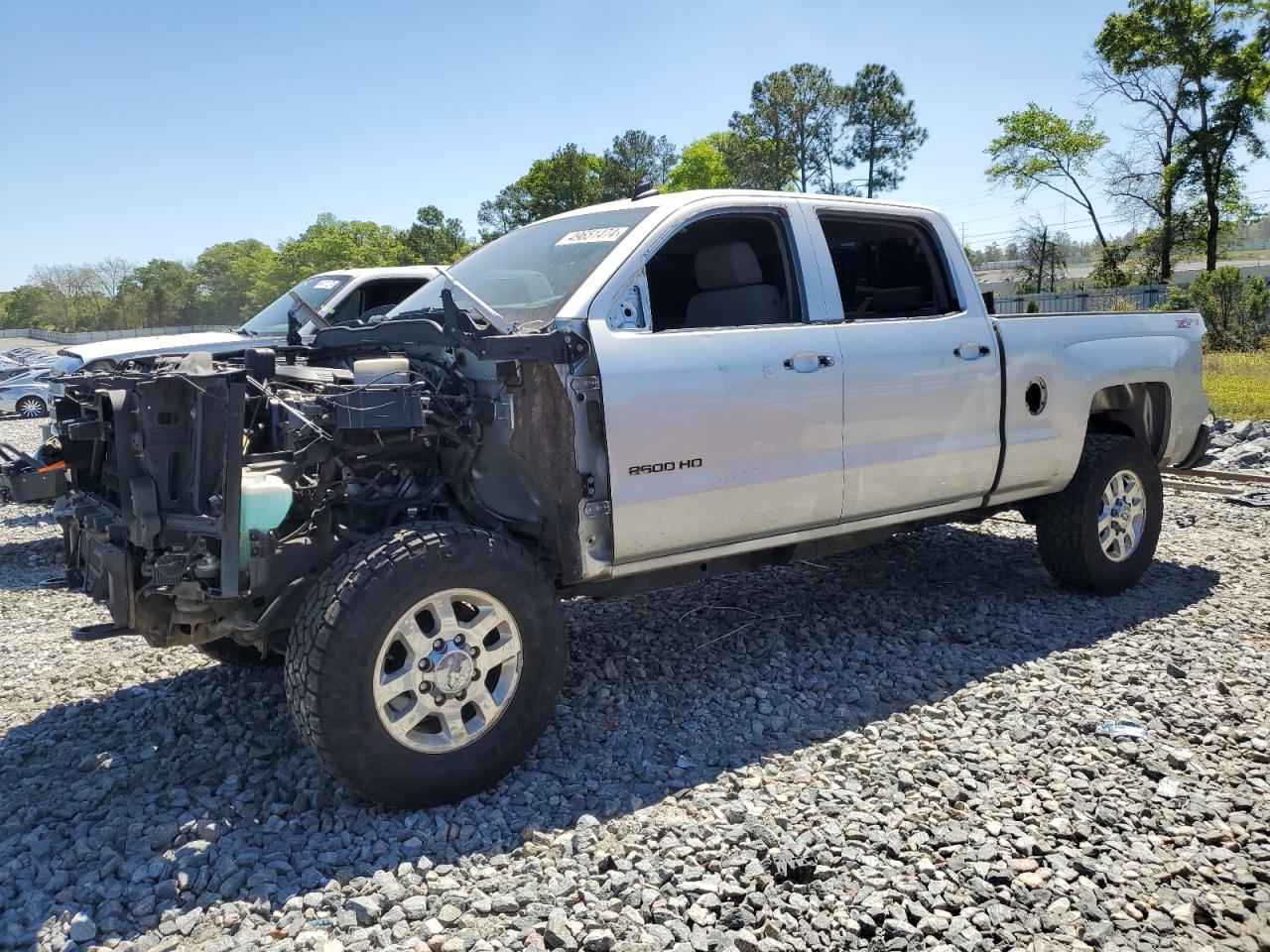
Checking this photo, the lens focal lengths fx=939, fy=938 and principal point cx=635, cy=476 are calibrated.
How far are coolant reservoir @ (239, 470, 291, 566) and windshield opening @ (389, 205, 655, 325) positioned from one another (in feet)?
3.78

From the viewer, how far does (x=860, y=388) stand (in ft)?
13.8

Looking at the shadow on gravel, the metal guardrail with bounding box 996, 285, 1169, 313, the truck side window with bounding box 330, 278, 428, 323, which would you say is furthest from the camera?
the metal guardrail with bounding box 996, 285, 1169, 313

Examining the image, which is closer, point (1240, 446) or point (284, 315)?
point (284, 315)

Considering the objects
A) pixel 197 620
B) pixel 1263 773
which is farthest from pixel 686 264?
pixel 1263 773

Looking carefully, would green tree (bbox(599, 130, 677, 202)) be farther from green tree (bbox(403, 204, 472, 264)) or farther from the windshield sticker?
the windshield sticker

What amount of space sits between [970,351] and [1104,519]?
1.52 m

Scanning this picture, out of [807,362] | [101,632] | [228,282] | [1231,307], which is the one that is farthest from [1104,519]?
[228,282]

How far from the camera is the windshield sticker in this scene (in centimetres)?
400

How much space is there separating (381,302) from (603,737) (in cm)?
648

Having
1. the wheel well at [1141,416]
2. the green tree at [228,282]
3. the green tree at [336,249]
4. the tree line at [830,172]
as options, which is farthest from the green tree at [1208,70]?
the green tree at [228,282]

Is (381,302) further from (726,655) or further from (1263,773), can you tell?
(1263,773)

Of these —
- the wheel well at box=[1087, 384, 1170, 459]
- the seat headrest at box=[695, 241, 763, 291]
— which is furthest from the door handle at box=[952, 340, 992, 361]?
the wheel well at box=[1087, 384, 1170, 459]

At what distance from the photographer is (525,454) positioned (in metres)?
3.54

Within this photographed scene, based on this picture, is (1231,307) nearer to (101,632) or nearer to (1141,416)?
(1141,416)
